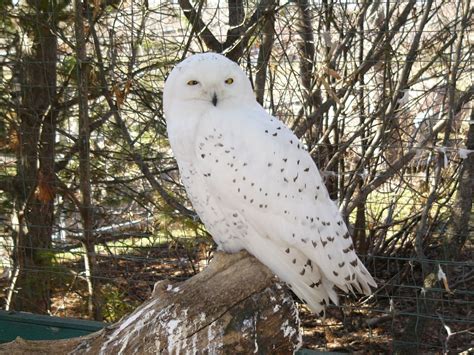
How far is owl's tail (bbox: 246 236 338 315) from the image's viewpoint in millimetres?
2801

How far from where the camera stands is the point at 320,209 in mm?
2896

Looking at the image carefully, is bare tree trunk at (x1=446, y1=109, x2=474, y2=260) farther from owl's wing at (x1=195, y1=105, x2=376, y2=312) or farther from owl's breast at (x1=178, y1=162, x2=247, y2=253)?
owl's breast at (x1=178, y1=162, x2=247, y2=253)

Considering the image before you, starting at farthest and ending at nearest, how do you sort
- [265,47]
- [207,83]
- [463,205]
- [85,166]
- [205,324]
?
[85,166] → [265,47] → [463,205] → [207,83] → [205,324]

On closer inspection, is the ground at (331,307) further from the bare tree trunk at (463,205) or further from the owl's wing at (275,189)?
the owl's wing at (275,189)

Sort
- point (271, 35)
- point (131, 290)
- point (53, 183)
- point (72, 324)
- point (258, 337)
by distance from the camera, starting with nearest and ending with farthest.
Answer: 1. point (258, 337)
2. point (72, 324)
3. point (271, 35)
4. point (53, 183)
5. point (131, 290)

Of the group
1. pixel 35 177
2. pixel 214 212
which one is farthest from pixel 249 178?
pixel 35 177

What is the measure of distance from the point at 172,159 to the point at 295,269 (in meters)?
1.92

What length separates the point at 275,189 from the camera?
2809 millimetres

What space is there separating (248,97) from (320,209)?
23.7 inches

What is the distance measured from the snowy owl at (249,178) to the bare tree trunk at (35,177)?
188 centimetres

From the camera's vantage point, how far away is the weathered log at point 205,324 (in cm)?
225

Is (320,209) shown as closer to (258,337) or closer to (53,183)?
(258,337)

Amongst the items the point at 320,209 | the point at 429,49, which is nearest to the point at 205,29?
the point at 429,49

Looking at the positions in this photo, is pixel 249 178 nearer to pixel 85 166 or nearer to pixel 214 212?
pixel 214 212
